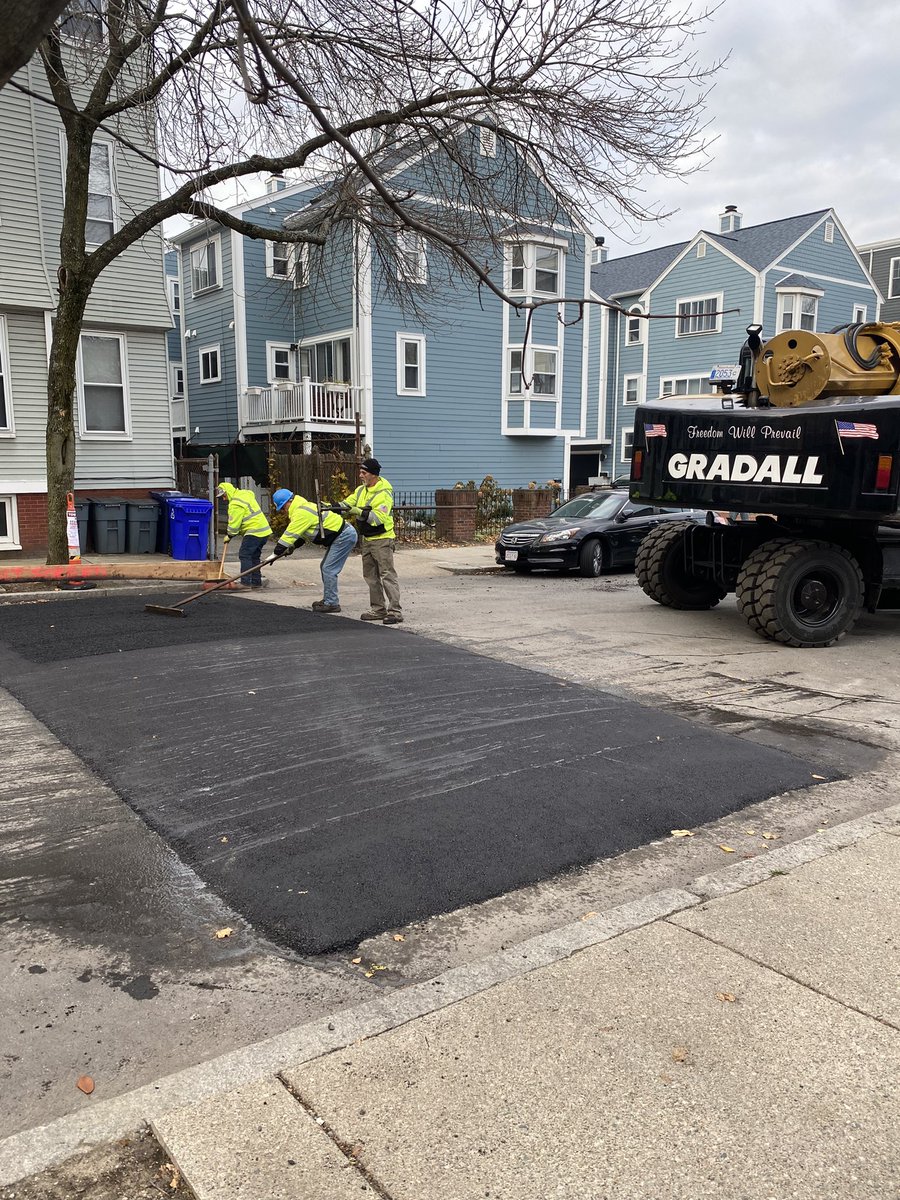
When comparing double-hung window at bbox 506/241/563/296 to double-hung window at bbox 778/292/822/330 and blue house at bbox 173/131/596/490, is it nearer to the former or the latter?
blue house at bbox 173/131/596/490

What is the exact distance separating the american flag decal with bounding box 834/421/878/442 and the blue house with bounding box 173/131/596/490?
1506 centimetres

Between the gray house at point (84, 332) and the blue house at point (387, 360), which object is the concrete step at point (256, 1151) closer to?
the gray house at point (84, 332)

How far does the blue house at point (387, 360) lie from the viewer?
22.7m

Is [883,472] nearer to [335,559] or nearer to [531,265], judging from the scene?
[335,559]

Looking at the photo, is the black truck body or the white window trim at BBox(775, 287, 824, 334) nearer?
the black truck body

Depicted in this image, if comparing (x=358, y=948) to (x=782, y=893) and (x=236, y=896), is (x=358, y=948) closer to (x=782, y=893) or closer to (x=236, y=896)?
(x=236, y=896)

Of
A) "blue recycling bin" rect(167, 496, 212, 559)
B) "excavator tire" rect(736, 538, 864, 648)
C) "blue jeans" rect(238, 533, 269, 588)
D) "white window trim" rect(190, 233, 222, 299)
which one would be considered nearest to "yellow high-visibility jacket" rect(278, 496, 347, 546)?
"blue jeans" rect(238, 533, 269, 588)

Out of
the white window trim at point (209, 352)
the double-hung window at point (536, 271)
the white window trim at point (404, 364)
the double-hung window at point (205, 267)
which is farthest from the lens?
the white window trim at point (209, 352)

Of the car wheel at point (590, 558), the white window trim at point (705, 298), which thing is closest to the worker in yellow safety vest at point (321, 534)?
the car wheel at point (590, 558)

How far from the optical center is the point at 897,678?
7.90m

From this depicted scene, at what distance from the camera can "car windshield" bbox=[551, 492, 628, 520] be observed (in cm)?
1559

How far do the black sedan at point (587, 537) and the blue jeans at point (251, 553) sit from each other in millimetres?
4559

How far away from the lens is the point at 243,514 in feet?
40.2

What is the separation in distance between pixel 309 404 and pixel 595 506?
8.75 m
